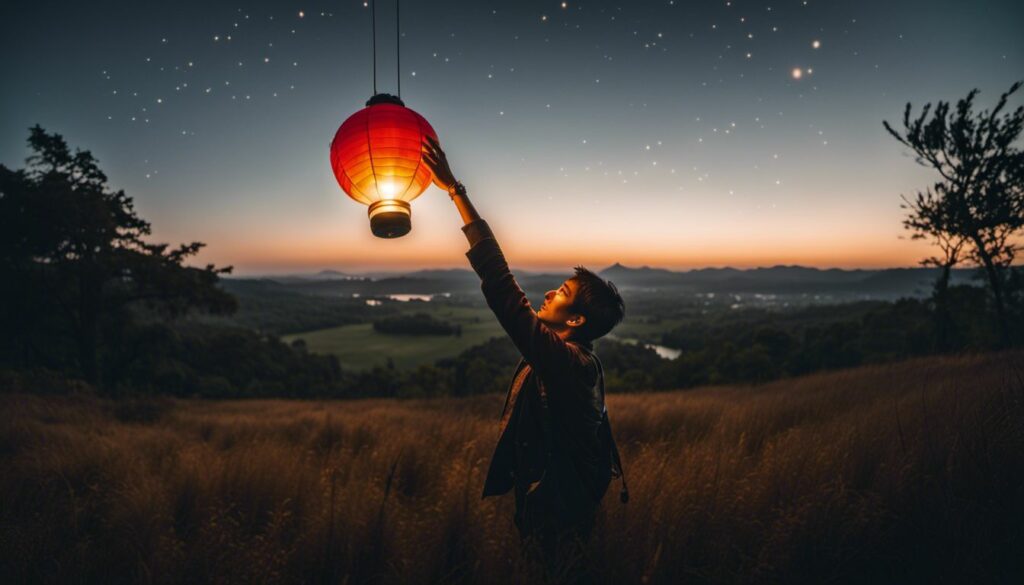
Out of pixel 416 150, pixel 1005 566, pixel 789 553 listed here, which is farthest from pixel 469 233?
pixel 1005 566

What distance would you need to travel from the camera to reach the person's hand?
150cm

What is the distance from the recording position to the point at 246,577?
6.26ft

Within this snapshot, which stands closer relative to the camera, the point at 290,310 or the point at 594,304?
the point at 594,304

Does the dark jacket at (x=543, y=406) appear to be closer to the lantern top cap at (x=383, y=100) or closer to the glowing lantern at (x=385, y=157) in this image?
the glowing lantern at (x=385, y=157)

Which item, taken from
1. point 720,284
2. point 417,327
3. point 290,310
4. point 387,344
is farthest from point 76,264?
point 720,284

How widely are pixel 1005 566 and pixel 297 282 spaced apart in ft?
622

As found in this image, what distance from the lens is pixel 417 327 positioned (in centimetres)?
9162

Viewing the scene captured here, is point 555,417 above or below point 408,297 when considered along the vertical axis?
above

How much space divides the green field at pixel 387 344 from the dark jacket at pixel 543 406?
6033 cm

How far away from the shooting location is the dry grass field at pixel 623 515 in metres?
1.87

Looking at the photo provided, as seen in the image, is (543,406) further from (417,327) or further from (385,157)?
(417,327)

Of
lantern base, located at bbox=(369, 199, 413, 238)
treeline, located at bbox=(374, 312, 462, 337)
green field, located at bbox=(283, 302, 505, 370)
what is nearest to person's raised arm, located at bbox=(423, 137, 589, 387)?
lantern base, located at bbox=(369, 199, 413, 238)

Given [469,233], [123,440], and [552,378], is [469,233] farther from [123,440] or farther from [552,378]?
[123,440]

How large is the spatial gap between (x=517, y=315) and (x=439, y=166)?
0.73 metres
